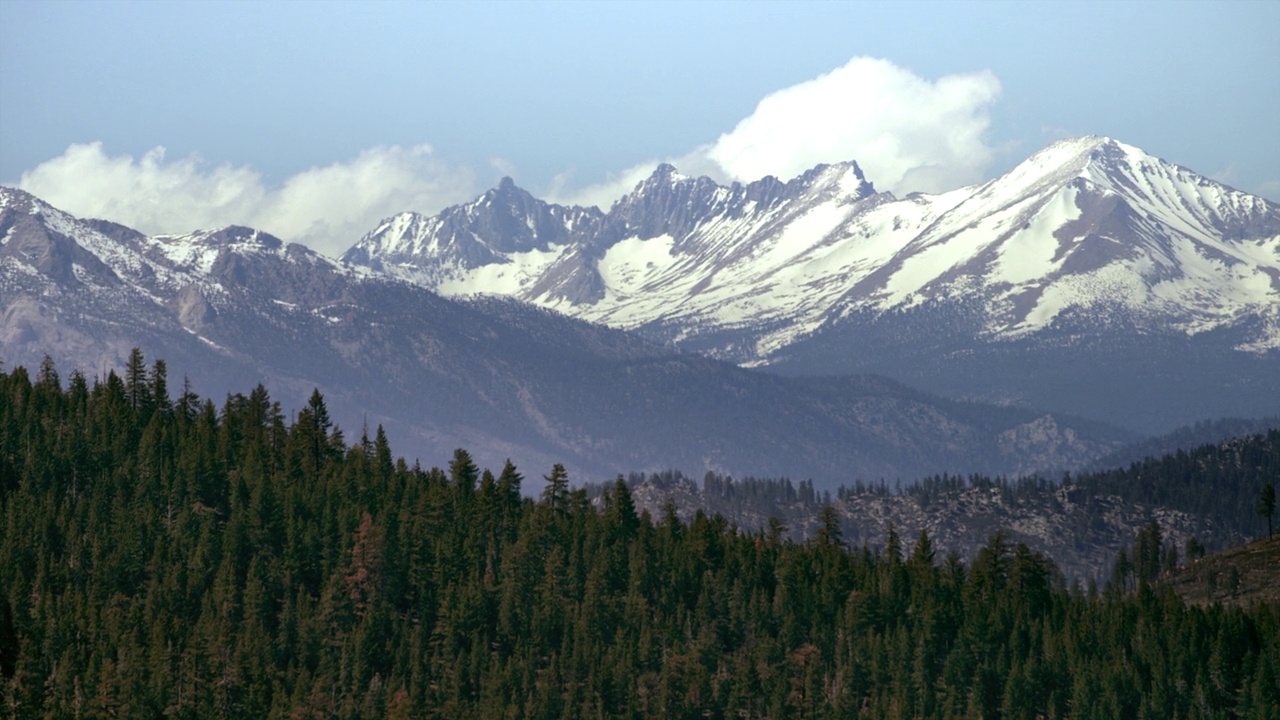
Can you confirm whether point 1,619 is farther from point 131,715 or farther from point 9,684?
point 131,715

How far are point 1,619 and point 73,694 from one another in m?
27.8

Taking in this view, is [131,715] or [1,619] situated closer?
[1,619]

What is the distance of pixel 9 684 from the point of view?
183m

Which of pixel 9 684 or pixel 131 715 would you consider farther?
pixel 131 715

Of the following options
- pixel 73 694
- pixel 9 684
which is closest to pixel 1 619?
pixel 9 684

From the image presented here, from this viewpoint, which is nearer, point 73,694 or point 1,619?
point 1,619

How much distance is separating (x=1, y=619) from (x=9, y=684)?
12347 millimetres

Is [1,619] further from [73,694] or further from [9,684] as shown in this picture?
[73,694]

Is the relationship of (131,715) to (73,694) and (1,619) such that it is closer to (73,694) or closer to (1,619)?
(73,694)

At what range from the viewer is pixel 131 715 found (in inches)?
7785

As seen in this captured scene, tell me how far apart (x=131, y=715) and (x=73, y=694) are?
598 centimetres

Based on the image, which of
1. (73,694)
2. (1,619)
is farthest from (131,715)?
(1,619)

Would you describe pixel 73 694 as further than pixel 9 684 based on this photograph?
Yes
